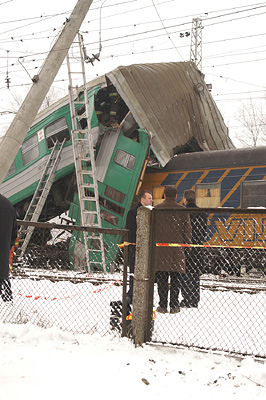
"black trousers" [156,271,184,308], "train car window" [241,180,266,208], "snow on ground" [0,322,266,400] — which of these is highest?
"train car window" [241,180,266,208]

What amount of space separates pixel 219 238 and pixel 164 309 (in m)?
5.02

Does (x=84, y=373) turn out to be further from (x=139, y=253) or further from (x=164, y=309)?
(x=164, y=309)

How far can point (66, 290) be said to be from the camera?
7984 mm

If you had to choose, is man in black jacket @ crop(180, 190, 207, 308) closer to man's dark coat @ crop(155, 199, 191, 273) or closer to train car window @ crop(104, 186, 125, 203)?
man's dark coat @ crop(155, 199, 191, 273)

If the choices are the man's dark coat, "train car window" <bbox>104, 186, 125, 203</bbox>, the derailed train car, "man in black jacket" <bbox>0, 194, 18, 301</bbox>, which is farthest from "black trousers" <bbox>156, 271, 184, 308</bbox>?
"train car window" <bbox>104, 186, 125, 203</bbox>

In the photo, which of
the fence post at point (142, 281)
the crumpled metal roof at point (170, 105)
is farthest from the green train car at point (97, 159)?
the fence post at point (142, 281)

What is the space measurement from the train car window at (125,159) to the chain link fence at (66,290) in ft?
6.60

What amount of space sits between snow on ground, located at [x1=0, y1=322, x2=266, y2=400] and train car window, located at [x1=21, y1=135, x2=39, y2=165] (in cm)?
933

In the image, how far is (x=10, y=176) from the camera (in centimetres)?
1370

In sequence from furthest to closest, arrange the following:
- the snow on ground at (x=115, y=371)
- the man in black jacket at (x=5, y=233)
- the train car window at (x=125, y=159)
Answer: the train car window at (x=125, y=159), the man in black jacket at (x=5, y=233), the snow on ground at (x=115, y=371)

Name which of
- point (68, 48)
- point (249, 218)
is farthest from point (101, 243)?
point (68, 48)

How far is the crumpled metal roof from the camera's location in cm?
1147

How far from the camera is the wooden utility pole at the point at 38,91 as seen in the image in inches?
458

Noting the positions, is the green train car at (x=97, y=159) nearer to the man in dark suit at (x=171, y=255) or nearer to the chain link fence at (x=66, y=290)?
the chain link fence at (x=66, y=290)
